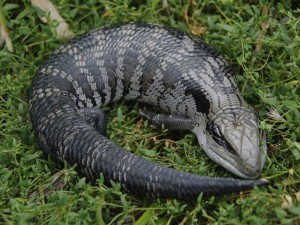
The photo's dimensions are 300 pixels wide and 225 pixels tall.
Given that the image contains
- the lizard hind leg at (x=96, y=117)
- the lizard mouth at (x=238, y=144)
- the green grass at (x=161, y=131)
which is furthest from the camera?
the lizard hind leg at (x=96, y=117)

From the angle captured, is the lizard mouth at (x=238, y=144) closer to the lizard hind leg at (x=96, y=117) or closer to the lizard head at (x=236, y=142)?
the lizard head at (x=236, y=142)

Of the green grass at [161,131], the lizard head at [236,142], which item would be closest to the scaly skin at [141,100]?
the lizard head at [236,142]

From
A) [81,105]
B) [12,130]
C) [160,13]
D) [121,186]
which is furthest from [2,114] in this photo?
[160,13]

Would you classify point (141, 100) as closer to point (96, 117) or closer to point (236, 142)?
point (96, 117)

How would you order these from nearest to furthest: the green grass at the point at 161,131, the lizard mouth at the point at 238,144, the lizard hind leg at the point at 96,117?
the green grass at the point at 161,131
the lizard mouth at the point at 238,144
the lizard hind leg at the point at 96,117

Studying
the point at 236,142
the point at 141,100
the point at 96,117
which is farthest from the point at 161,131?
the point at 236,142

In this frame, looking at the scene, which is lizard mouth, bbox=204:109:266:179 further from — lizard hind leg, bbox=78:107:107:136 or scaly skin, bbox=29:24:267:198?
lizard hind leg, bbox=78:107:107:136
